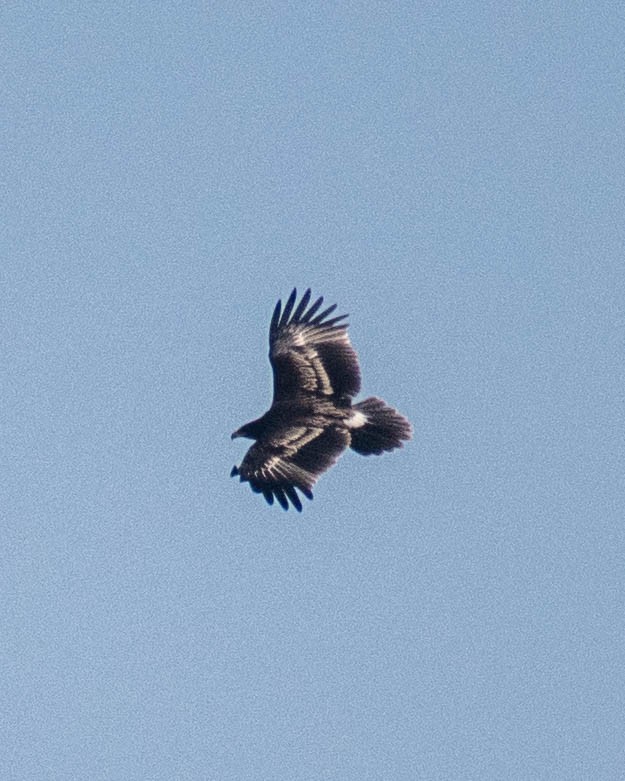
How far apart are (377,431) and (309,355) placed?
150 centimetres

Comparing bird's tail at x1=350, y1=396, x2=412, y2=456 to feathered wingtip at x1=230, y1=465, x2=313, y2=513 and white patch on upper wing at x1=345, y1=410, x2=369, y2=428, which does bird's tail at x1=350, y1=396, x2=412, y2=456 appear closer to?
white patch on upper wing at x1=345, y1=410, x2=369, y2=428

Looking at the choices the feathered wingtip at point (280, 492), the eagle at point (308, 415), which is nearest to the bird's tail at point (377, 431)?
the eagle at point (308, 415)

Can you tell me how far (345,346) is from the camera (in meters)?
26.9

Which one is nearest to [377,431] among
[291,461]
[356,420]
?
[356,420]

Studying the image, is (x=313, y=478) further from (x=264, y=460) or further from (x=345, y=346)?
(x=345, y=346)

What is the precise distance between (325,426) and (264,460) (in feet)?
3.82

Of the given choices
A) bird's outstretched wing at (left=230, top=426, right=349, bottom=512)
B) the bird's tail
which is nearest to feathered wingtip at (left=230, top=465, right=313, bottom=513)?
bird's outstretched wing at (left=230, top=426, right=349, bottom=512)

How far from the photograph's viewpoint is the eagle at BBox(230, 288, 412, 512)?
24875mm

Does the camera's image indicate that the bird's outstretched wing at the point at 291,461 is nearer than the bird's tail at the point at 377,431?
Yes

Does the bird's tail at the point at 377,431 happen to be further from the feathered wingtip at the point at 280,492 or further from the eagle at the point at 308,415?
the feathered wingtip at the point at 280,492

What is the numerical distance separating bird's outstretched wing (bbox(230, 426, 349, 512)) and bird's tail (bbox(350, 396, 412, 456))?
682mm

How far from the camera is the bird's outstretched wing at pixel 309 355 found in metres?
26.5

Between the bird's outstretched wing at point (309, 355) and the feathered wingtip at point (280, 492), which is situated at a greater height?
the bird's outstretched wing at point (309, 355)

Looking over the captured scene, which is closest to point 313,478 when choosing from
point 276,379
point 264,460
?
point 264,460
